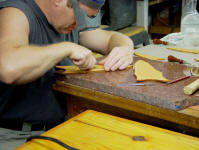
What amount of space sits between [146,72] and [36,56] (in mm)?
497

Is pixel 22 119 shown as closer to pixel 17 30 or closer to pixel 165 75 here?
pixel 17 30

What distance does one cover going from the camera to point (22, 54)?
1191 mm

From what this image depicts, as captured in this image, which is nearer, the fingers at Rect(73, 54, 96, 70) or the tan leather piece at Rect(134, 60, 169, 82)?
the tan leather piece at Rect(134, 60, 169, 82)

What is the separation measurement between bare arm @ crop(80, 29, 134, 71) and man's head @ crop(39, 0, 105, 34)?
0.73ft

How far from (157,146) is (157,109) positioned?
0.33 m

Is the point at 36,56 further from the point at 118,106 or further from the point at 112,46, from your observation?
the point at 112,46

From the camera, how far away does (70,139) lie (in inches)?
29.6

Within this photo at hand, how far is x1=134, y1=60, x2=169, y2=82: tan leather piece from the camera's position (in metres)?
1.18

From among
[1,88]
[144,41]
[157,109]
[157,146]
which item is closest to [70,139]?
[157,146]

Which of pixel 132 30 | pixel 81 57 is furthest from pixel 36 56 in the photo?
pixel 132 30

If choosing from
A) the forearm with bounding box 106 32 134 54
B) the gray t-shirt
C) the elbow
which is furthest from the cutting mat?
the forearm with bounding box 106 32 134 54

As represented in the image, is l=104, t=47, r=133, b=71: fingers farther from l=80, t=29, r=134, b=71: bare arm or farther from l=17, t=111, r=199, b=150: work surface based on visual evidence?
l=17, t=111, r=199, b=150: work surface

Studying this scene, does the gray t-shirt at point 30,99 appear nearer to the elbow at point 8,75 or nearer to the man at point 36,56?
the man at point 36,56

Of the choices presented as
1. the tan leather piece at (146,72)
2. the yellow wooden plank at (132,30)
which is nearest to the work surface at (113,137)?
the tan leather piece at (146,72)
